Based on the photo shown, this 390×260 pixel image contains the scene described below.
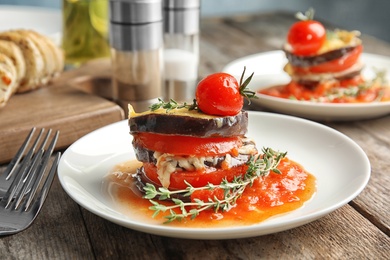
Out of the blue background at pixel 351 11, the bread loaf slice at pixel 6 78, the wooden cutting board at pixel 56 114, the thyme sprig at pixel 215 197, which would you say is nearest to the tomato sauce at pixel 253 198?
the thyme sprig at pixel 215 197

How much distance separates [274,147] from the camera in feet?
7.43

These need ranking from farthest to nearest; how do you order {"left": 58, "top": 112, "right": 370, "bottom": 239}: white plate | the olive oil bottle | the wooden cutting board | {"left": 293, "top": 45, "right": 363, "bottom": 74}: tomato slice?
the olive oil bottle
{"left": 293, "top": 45, "right": 363, "bottom": 74}: tomato slice
the wooden cutting board
{"left": 58, "top": 112, "right": 370, "bottom": 239}: white plate

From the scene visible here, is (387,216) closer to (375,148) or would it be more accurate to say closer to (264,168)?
(264,168)

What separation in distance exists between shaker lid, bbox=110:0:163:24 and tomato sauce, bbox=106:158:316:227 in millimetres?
871

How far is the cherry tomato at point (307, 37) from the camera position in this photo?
2875mm

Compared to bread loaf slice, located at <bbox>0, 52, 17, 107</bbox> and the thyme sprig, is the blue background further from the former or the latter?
the thyme sprig

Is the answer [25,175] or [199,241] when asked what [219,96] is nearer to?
[199,241]

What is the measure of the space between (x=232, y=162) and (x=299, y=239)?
31cm

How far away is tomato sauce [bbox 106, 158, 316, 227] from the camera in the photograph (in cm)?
169

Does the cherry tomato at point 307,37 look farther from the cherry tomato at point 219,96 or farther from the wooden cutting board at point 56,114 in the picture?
the cherry tomato at point 219,96

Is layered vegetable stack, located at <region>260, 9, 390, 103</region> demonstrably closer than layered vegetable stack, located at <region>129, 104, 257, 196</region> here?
No

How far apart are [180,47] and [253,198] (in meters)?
1.59

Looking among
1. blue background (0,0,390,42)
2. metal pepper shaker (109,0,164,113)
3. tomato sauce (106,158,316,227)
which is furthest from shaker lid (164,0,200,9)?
blue background (0,0,390,42)

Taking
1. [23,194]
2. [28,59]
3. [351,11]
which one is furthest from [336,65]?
Result: [351,11]
